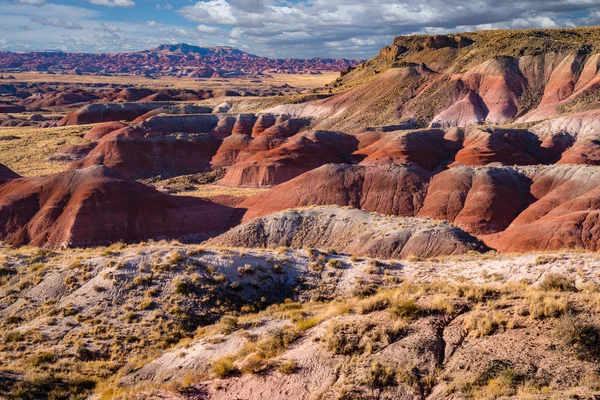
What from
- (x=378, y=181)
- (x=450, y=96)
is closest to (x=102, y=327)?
(x=378, y=181)

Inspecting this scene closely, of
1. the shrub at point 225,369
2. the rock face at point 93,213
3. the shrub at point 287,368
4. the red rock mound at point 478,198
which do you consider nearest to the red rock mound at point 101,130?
the rock face at point 93,213

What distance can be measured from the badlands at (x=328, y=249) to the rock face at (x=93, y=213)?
18 centimetres

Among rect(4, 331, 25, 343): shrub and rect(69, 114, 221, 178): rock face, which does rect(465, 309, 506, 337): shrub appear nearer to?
rect(4, 331, 25, 343): shrub

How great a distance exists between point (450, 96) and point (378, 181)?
142 feet

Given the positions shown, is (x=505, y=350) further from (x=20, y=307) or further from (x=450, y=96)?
(x=450, y=96)

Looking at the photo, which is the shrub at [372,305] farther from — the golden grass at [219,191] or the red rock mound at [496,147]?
the red rock mound at [496,147]

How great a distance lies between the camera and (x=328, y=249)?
24250mm

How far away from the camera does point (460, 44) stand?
105250 mm

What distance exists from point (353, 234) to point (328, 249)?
22.1 ft

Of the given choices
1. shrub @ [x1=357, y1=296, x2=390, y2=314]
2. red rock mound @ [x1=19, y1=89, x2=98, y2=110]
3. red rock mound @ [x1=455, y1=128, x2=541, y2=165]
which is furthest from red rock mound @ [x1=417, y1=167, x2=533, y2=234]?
red rock mound @ [x1=19, y1=89, x2=98, y2=110]

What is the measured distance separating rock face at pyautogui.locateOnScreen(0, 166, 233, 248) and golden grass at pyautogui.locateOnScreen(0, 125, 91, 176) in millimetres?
27106

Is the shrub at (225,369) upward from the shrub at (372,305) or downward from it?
downward

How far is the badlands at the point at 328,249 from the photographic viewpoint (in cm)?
1123

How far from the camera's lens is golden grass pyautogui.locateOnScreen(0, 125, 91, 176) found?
70.4 m
